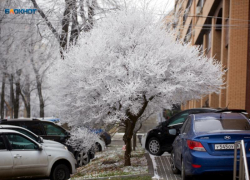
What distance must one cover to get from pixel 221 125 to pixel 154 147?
5.78m

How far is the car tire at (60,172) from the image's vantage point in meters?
10.6

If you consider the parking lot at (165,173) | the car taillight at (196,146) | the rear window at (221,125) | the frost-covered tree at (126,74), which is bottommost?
the parking lot at (165,173)

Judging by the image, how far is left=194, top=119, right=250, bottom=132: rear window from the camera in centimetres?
786

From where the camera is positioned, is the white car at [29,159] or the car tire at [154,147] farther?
the car tire at [154,147]

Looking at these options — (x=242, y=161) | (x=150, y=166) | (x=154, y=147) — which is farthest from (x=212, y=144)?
(x=154, y=147)

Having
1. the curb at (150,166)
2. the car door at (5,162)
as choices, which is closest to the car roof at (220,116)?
the curb at (150,166)

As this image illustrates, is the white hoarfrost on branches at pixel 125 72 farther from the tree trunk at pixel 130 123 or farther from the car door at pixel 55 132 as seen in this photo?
the car door at pixel 55 132

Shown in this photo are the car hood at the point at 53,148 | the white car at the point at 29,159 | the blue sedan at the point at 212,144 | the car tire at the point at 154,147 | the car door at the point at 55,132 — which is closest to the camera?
the blue sedan at the point at 212,144

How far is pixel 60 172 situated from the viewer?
10766 millimetres

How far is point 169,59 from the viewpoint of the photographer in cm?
1176

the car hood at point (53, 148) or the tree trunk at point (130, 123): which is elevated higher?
the tree trunk at point (130, 123)

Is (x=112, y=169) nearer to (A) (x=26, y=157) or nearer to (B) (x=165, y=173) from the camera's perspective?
(B) (x=165, y=173)

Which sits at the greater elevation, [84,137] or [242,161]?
[242,161]

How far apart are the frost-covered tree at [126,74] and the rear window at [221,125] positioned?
2427 mm
